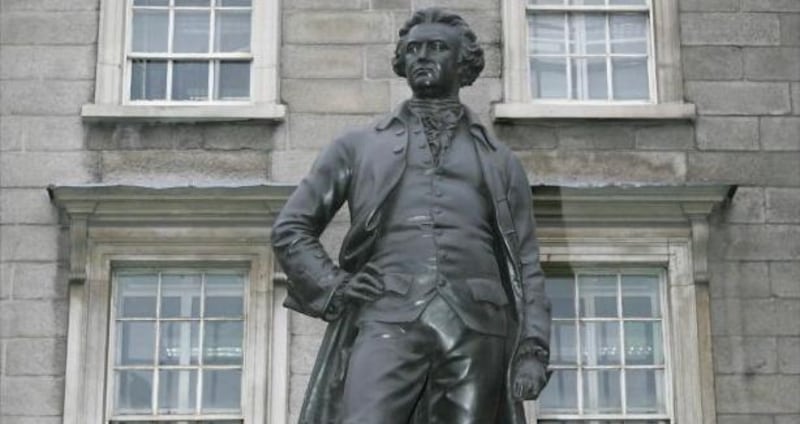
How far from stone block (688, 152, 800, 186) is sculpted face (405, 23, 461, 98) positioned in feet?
21.0

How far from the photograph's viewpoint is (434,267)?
7.46 metres

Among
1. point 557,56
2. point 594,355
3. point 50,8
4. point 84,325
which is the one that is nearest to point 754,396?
point 594,355

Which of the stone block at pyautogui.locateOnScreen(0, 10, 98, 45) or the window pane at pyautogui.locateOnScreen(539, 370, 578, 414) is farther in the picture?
the stone block at pyautogui.locateOnScreen(0, 10, 98, 45)

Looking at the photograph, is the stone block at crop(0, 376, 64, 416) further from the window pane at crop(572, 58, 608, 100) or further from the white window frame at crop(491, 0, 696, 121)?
the window pane at crop(572, 58, 608, 100)

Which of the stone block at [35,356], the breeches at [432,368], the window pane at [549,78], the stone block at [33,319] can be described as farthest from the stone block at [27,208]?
the breeches at [432,368]

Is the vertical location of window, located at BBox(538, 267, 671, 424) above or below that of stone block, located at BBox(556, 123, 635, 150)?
below

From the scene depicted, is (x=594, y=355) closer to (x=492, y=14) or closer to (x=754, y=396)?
(x=754, y=396)

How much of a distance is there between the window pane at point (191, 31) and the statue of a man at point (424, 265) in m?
Result: 6.76

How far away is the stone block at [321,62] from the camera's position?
1423cm

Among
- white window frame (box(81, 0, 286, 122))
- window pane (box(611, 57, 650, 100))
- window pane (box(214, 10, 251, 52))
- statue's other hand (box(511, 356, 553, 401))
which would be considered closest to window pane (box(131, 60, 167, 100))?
white window frame (box(81, 0, 286, 122))

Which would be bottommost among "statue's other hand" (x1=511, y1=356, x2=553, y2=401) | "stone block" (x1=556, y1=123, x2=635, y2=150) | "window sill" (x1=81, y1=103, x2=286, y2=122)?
"statue's other hand" (x1=511, y1=356, x2=553, y2=401)

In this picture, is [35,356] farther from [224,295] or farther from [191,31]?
[191,31]

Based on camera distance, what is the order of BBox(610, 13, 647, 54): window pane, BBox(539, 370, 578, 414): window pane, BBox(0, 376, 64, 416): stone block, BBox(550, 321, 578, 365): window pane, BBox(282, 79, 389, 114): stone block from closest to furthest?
1. BBox(0, 376, 64, 416): stone block
2. BBox(539, 370, 578, 414): window pane
3. BBox(550, 321, 578, 365): window pane
4. BBox(282, 79, 389, 114): stone block
5. BBox(610, 13, 647, 54): window pane

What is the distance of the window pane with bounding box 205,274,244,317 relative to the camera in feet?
45.1
